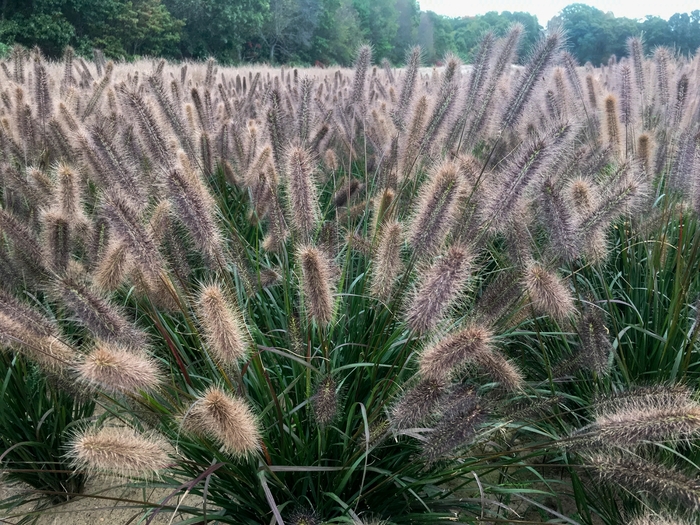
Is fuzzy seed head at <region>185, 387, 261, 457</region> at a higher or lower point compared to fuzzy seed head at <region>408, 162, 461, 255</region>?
lower

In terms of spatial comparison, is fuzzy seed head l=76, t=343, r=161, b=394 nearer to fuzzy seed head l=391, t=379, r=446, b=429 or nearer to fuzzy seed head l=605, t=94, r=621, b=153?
fuzzy seed head l=391, t=379, r=446, b=429

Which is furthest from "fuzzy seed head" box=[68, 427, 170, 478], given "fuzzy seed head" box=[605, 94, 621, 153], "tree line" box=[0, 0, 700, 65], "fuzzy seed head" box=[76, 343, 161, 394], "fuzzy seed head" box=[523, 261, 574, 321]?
"tree line" box=[0, 0, 700, 65]

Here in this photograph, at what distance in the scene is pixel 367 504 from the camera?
1.72 meters

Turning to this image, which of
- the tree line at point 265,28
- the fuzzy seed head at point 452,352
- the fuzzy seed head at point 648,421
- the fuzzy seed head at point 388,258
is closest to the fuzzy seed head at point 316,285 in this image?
the fuzzy seed head at point 388,258

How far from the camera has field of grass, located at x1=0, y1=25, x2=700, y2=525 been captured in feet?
4.35

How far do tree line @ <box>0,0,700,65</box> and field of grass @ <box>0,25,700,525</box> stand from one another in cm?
1298

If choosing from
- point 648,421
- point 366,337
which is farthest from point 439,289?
point 366,337

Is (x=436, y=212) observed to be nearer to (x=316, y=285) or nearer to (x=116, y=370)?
(x=316, y=285)

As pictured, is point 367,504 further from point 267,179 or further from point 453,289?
point 267,179

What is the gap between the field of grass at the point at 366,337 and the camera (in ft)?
4.35

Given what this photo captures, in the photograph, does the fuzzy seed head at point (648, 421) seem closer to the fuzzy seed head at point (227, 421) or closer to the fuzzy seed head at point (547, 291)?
the fuzzy seed head at point (547, 291)

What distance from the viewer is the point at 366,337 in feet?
7.06

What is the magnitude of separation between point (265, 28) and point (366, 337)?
1693 inches

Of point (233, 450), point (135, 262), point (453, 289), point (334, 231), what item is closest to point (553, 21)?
point (334, 231)
